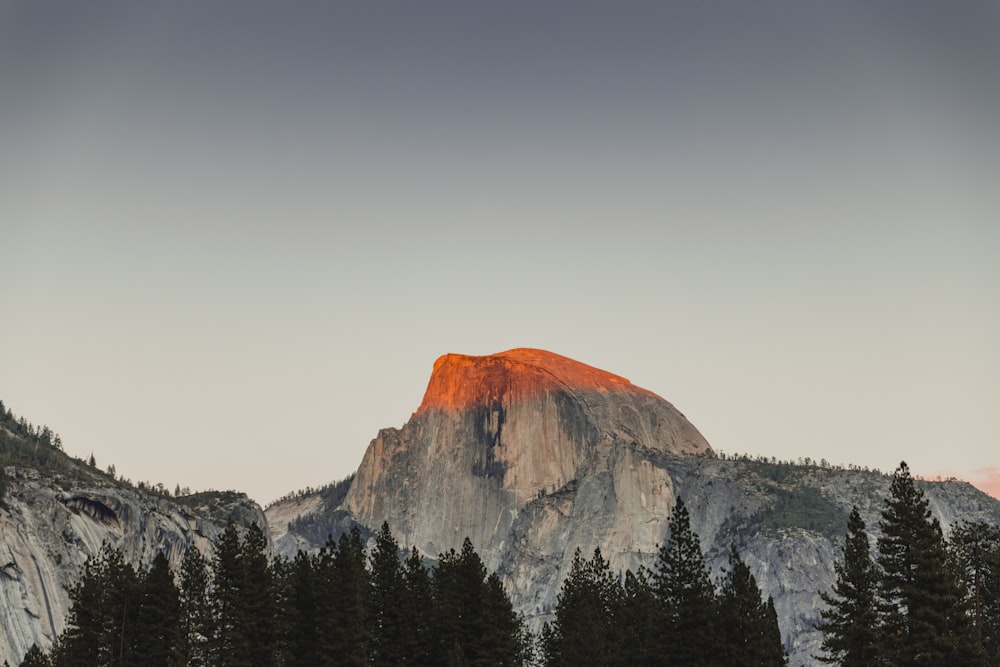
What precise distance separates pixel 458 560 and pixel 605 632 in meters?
15.9

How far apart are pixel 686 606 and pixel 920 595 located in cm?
2146

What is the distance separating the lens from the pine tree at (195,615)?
3551 inches

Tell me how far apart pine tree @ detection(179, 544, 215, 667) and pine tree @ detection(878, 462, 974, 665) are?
5319 centimetres

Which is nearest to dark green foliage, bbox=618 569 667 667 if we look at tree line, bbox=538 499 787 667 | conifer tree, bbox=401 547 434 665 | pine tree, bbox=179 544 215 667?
tree line, bbox=538 499 787 667

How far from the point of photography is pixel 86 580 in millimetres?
99688

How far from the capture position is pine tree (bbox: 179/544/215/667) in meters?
90.2

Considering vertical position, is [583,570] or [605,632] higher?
[583,570]

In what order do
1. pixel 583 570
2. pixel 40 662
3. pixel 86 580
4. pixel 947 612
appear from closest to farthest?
1. pixel 947 612
2. pixel 86 580
3. pixel 40 662
4. pixel 583 570

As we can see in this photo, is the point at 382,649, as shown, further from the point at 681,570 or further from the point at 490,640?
the point at 681,570

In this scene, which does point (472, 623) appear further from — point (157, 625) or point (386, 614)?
point (157, 625)

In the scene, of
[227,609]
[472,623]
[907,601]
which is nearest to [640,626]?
[472,623]

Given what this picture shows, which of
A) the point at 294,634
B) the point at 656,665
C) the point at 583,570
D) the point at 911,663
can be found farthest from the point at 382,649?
the point at 911,663

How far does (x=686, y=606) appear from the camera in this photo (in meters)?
85.8

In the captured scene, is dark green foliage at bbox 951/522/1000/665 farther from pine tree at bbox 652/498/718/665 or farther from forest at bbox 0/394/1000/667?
pine tree at bbox 652/498/718/665
